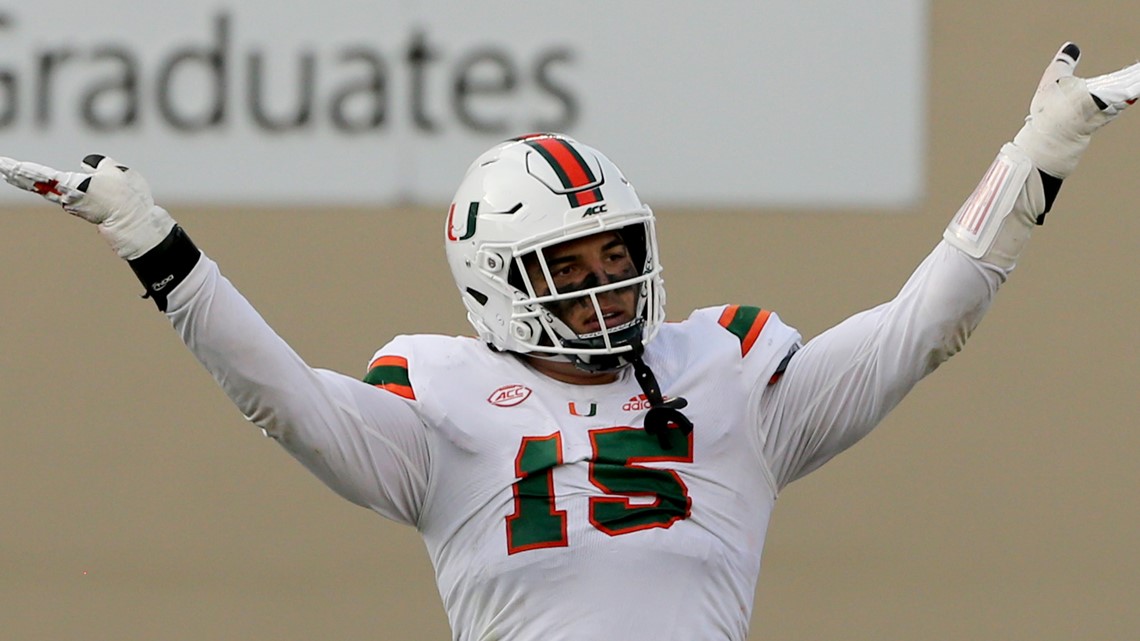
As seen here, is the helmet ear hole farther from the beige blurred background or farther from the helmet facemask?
the beige blurred background

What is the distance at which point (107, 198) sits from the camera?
2330mm

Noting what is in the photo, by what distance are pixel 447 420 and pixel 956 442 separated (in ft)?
10.0

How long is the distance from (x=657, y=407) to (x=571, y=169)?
390mm

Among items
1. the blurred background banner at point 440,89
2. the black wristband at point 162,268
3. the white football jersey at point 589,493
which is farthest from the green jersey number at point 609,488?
the blurred background banner at point 440,89

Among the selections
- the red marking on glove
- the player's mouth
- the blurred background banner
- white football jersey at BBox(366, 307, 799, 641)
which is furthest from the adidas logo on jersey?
the blurred background banner

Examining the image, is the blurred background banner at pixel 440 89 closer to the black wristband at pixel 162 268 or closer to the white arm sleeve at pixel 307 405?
the white arm sleeve at pixel 307 405

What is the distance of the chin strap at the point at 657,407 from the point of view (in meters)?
2.59

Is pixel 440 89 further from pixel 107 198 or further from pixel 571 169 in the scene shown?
pixel 107 198

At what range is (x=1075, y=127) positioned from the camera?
248cm

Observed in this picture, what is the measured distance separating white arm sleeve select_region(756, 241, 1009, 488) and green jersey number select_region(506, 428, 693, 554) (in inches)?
7.4

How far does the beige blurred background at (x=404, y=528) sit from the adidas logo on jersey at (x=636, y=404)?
8.78 ft

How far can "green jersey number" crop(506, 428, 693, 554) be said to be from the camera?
8.36 feet

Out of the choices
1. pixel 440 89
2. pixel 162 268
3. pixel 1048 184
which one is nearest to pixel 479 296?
pixel 162 268

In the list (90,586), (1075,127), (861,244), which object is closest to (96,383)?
(90,586)
